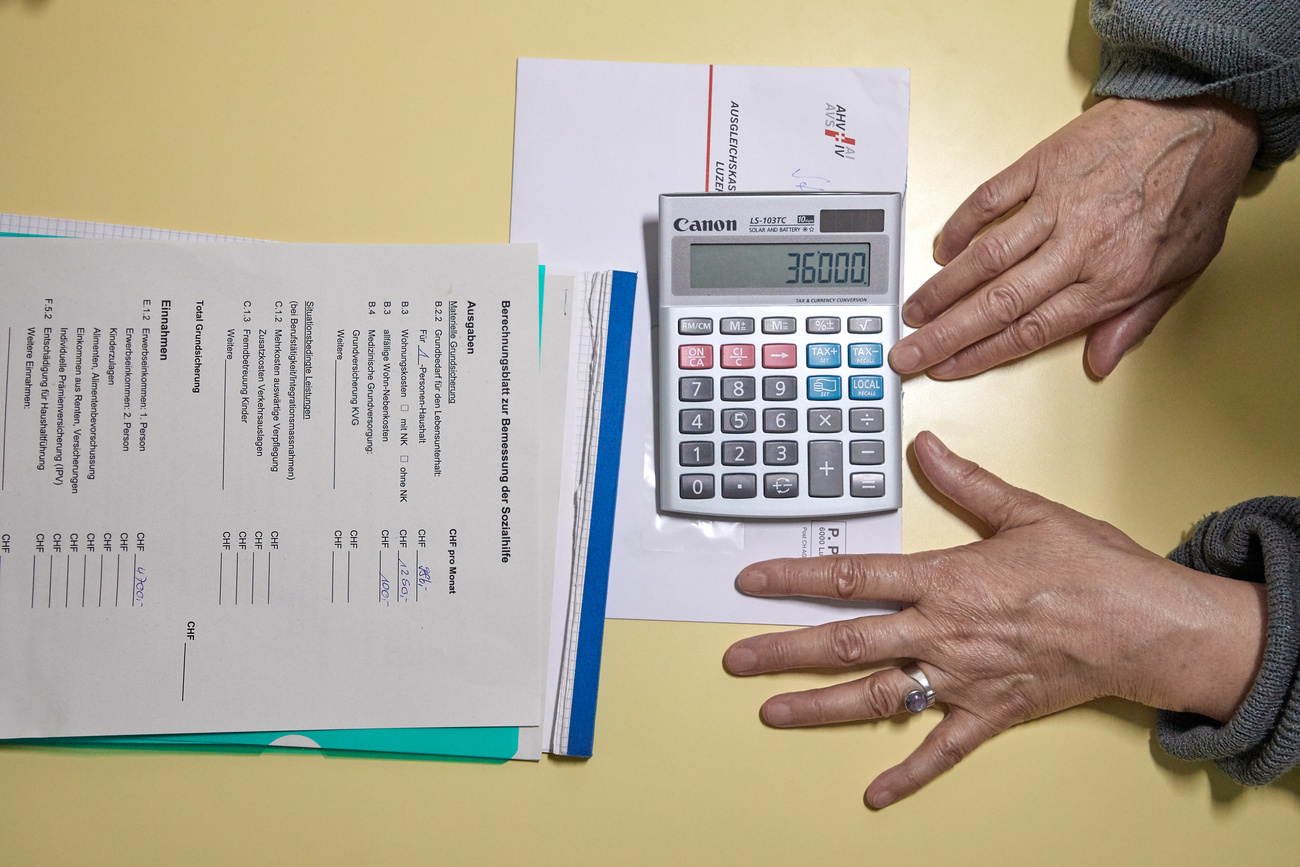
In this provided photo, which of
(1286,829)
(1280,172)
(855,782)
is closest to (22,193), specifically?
(855,782)

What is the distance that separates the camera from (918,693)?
0.58 meters

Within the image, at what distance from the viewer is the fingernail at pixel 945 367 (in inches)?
24.5

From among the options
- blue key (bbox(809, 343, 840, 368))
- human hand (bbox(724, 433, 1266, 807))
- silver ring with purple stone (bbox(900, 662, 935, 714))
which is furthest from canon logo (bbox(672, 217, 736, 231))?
silver ring with purple stone (bbox(900, 662, 935, 714))

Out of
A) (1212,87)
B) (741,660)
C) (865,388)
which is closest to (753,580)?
(741,660)

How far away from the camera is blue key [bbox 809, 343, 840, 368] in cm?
60

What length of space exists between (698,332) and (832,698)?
298 millimetres

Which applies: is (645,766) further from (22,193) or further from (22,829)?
(22,193)

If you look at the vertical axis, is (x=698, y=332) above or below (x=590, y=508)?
above

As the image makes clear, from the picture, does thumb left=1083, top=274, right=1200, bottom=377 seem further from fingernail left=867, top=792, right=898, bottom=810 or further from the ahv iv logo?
A: fingernail left=867, top=792, right=898, bottom=810

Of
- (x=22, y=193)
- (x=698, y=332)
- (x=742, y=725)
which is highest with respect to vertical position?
(x=22, y=193)

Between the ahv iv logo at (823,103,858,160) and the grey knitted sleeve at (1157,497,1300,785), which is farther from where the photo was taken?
the ahv iv logo at (823,103,858,160)

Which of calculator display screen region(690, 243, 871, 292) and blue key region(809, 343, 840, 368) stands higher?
calculator display screen region(690, 243, 871, 292)

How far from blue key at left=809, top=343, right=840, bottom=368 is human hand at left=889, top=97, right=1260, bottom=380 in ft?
0.15

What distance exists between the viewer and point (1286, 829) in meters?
0.61
